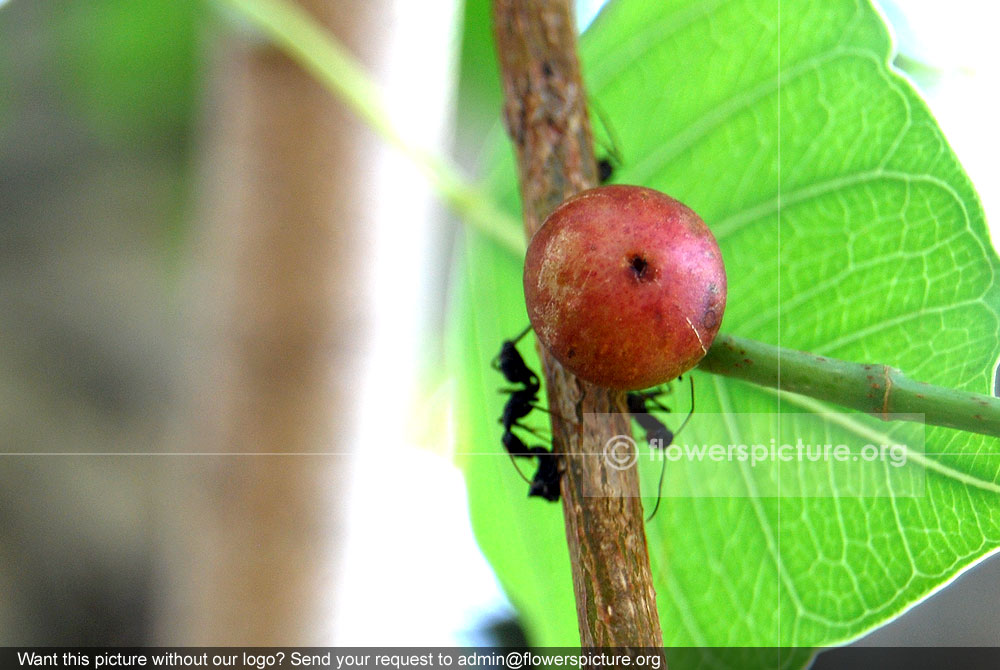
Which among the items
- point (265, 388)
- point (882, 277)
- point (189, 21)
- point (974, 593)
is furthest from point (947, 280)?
point (189, 21)

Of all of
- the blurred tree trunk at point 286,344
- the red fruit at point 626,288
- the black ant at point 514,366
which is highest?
the blurred tree trunk at point 286,344

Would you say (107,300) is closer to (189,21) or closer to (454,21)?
(189,21)

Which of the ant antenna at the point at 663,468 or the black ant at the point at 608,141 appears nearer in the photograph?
the ant antenna at the point at 663,468

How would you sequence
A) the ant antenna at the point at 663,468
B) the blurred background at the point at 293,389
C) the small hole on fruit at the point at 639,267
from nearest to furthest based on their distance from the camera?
the small hole on fruit at the point at 639,267 → the ant antenna at the point at 663,468 → the blurred background at the point at 293,389

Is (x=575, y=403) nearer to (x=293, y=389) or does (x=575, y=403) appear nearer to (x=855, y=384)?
(x=855, y=384)

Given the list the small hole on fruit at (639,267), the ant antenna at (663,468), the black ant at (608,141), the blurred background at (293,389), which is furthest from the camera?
the blurred background at (293,389)

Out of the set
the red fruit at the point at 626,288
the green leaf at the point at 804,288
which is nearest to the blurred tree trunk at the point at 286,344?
the green leaf at the point at 804,288

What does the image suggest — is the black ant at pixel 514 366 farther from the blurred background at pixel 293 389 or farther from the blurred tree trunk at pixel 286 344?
the blurred tree trunk at pixel 286 344

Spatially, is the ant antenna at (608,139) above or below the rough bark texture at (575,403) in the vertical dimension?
above
